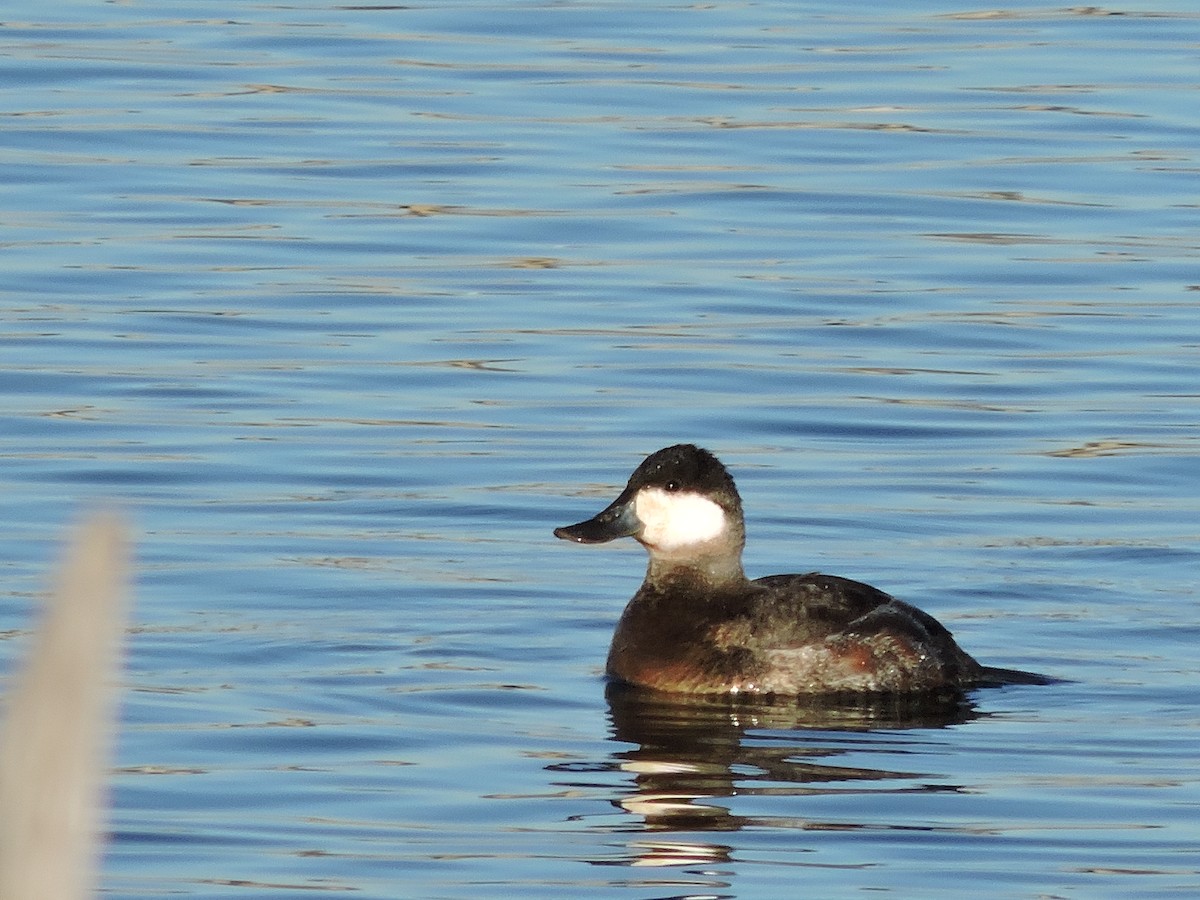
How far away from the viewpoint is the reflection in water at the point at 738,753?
576cm

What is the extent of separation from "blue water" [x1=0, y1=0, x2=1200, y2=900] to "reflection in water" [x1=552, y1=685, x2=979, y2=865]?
0.09ft

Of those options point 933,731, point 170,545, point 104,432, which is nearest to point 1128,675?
point 933,731

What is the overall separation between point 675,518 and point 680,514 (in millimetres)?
21

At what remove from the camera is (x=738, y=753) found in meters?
6.59

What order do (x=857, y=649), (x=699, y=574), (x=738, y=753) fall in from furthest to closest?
(x=699, y=574) < (x=857, y=649) < (x=738, y=753)

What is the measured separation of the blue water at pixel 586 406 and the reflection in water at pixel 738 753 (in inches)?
1.1

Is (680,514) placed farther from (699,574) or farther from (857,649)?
(857,649)

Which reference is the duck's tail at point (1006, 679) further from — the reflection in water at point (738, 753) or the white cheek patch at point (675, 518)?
the white cheek patch at point (675, 518)

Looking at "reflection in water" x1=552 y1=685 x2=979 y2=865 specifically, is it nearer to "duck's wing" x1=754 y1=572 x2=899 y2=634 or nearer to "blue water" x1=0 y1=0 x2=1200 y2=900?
"blue water" x1=0 y1=0 x2=1200 y2=900

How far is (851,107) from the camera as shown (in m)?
17.9

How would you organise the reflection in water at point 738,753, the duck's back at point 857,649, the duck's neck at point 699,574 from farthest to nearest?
1. the duck's neck at point 699,574
2. the duck's back at point 857,649
3. the reflection in water at point 738,753

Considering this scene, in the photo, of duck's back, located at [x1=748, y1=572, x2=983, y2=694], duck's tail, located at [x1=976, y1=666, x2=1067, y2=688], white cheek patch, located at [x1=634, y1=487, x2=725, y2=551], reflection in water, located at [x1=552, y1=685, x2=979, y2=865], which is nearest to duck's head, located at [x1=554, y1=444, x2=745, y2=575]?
white cheek patch, located at [x1=634, y1=487, x2=725, y2=551]

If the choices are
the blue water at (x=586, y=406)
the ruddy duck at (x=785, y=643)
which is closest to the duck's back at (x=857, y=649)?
the ruddy duck at (x=785, y=643)

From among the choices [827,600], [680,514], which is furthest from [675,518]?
[827,600]
